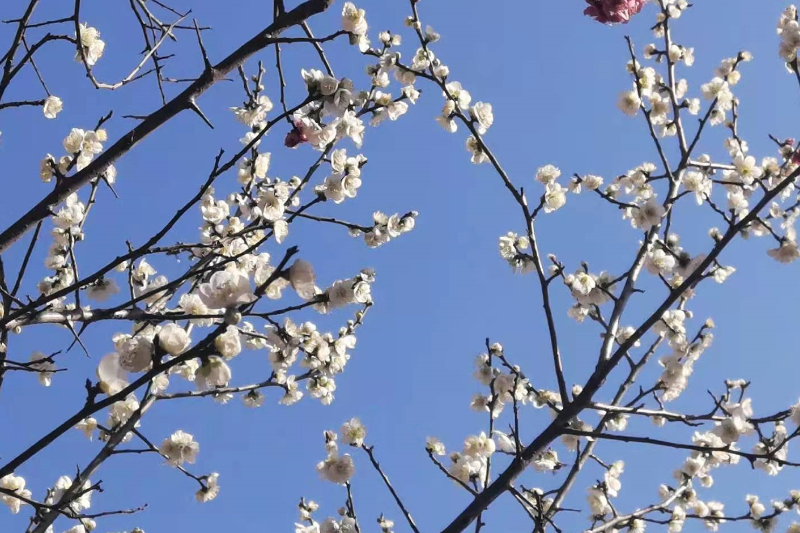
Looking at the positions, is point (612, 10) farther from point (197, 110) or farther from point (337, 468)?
point (337, 468)

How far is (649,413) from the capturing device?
3391 millimetres

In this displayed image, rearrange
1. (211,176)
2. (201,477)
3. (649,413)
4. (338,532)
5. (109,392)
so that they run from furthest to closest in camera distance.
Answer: (201,477), (338,532), (649,413), (211,176), (109,392)

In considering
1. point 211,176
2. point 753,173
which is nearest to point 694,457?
point 753,173

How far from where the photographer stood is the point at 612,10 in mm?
3256

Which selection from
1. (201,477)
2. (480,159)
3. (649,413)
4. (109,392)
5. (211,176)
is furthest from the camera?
(480,159)

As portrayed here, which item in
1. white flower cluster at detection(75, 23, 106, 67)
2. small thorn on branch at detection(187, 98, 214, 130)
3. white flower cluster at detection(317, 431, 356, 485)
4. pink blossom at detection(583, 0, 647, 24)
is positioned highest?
white flower cluster at detection(75, 23, 106, 67)

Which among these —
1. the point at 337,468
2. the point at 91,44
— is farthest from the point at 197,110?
the point at 337,468

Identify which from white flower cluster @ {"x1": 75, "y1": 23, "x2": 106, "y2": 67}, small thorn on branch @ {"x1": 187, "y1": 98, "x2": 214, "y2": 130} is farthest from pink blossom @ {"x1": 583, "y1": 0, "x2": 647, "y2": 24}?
white flower cluster @ {"x1": 75, "y1": 23, "x2": 106, "y2": 67}

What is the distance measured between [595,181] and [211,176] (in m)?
3.04

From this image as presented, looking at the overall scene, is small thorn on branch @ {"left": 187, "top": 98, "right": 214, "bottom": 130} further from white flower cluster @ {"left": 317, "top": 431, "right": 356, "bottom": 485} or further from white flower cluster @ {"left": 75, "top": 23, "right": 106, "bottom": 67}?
white flower cluster @ {"left": 317, "top": 431, "right": 356, "bottom": 485}

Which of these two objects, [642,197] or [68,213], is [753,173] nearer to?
[642,197]

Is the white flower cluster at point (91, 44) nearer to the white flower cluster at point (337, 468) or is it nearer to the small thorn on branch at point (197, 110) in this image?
the small thorn on branch at point (197, 110)

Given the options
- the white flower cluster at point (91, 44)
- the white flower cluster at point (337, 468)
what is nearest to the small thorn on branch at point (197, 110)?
the white flower cluster at point (91, 44)

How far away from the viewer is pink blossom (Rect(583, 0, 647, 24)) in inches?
128
